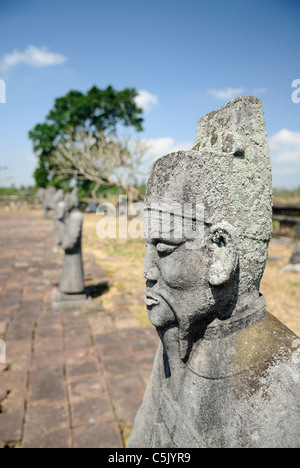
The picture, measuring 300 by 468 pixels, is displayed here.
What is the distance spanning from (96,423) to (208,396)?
1.91m

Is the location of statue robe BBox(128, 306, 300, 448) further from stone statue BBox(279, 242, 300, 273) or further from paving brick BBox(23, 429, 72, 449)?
stone statue BBox(279, 242, 300, 273)

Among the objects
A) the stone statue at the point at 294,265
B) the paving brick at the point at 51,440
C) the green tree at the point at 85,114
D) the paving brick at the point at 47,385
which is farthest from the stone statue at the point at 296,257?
the green tree at the point at 85,114

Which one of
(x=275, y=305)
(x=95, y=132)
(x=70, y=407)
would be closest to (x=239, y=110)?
(x=70, y=407)

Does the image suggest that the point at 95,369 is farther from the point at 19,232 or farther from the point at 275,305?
the point at 19,232

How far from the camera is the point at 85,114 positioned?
71.5ft

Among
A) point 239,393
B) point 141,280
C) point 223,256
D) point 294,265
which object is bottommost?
point 141,280

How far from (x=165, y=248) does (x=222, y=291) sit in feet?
0.93

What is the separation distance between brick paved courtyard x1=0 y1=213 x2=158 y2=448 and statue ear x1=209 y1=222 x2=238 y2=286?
2095mm

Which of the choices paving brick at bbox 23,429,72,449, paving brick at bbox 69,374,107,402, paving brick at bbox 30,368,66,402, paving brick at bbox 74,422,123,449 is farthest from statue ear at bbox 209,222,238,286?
paving brick at bbox 30,368,66,402

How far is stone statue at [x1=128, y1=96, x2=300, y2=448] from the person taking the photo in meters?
1.18

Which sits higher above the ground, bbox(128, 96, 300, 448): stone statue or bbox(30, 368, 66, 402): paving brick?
bbox(128, 96, 300, 448): stone statue

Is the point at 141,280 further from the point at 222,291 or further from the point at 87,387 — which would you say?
the point at 222,291

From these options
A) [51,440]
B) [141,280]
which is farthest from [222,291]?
[141,280]

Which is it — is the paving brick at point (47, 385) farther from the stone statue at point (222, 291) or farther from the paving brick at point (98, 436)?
the stone statue at point (222, 291)
